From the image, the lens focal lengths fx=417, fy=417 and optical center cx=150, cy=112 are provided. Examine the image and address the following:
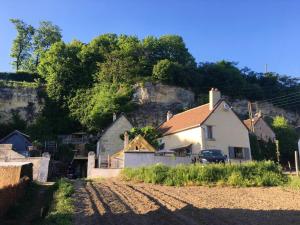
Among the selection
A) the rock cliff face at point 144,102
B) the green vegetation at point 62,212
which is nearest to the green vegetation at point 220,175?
the green vegetation at point 62,212

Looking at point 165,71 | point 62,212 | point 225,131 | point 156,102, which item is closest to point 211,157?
point 225,131

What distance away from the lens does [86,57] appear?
2438 inches

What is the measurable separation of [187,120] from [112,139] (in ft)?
30.3

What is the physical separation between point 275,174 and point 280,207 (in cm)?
828

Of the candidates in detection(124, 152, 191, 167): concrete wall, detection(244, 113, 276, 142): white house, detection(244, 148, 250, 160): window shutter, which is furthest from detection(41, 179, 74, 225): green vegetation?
Answer: detection(244, 113, 276, 142): white house

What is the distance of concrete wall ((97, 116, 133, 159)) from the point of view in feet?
149

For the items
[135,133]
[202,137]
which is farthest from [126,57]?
[202,137]

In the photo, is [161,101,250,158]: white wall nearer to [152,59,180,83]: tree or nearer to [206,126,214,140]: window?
[206,126,214,140]: window

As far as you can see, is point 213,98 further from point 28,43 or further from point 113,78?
point 28,43

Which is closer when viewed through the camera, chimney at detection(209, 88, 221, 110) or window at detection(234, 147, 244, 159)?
chimney at detection(209, 88, 221, 110)

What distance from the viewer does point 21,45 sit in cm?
7000

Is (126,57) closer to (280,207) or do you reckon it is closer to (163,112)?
A: (163,112)

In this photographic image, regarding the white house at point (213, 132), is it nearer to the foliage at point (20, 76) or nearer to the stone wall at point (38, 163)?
the stone wall at point (38, 163)

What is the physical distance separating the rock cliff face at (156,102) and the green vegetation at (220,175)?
3038 centimetres
